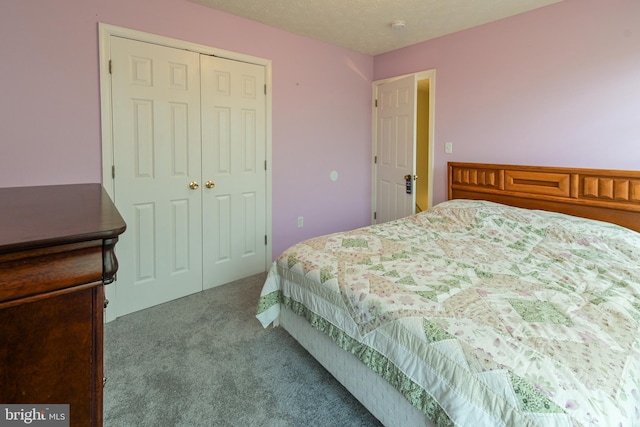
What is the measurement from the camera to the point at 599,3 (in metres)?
2.47

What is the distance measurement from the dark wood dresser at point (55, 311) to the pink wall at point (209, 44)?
1.72 meters

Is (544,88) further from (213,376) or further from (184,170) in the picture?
(213,376)

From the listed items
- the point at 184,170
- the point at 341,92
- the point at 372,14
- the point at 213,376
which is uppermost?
the point at 372,14

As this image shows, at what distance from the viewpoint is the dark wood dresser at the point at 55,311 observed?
2.30ft

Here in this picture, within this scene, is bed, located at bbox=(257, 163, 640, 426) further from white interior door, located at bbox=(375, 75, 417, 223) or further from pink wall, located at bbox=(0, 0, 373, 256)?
pink wall, located at bbox=(0, 0, 373, 256)

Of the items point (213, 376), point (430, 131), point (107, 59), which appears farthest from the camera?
point (430, 131)

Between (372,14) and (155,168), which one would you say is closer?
(155,168)

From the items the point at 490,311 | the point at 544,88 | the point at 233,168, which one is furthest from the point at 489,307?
the point at 233,168

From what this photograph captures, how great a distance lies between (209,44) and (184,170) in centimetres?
105

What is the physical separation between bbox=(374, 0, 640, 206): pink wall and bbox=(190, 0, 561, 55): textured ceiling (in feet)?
0.64

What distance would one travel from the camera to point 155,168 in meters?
2.70

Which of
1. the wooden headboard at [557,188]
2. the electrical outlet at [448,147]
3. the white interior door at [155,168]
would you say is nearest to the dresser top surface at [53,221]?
the white interior door at [155,168]

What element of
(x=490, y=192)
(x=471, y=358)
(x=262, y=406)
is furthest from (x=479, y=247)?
(x=262, y=406)

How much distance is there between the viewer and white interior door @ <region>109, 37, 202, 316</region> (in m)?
2.52
